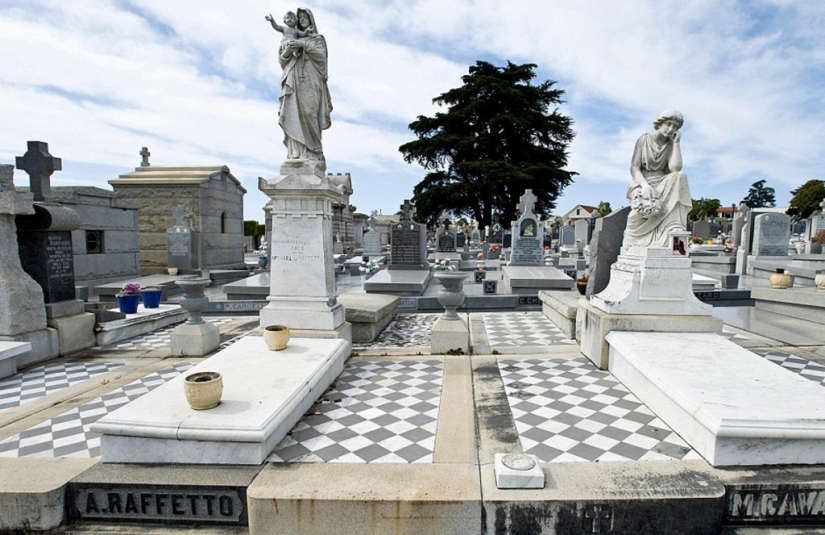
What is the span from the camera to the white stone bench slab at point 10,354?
5.16 meters

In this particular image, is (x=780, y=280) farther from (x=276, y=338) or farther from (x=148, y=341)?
(x=148, y=341)

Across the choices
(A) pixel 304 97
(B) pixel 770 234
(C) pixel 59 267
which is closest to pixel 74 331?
(C) pixel 59 267

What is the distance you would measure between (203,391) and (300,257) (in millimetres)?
2608

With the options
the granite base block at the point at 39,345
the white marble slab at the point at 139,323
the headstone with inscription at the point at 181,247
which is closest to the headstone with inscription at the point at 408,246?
the headstone with inscription at the point at 181,247

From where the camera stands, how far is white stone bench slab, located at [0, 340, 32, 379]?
5156mm

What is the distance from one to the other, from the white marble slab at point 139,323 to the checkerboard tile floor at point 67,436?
267 cm

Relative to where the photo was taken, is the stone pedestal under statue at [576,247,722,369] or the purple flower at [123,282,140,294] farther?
the purple flower at [123,282,140,294]

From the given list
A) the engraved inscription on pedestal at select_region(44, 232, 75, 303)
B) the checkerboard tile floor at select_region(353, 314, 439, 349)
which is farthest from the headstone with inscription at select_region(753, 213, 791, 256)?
the engraved inscription on pedestal at select_region(44, 232, 75, 303)

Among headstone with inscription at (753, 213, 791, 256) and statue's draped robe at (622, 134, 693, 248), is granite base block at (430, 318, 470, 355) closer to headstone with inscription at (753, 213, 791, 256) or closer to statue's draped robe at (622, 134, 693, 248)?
statue's draped robe at (622, 134, 693, 248)

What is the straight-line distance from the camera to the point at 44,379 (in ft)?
17.1

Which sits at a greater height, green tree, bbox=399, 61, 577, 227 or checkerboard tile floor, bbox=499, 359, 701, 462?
green tree, bbox=399, 61, 577, 227

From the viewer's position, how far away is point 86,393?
467 cm

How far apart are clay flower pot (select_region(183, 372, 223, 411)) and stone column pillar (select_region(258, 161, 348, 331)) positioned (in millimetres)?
2278

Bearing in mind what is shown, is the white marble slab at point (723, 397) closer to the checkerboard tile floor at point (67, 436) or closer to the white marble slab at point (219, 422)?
the white marble slab at point (219, 422)
